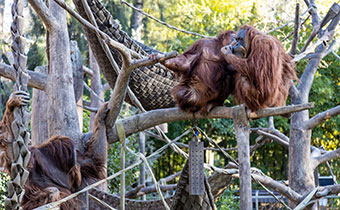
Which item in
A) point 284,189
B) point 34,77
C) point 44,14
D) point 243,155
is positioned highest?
point 44,14

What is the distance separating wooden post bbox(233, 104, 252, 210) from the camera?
2.29 m

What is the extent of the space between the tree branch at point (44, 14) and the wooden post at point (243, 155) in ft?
4.81

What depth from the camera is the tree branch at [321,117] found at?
3.43m

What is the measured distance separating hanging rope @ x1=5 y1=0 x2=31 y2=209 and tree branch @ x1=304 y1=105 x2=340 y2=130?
89.4 inches

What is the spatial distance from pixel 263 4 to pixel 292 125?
591cm

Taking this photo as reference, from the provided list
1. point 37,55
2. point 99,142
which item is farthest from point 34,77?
point 37,55

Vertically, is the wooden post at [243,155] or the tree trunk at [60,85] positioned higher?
the tree trunk at [60,85]

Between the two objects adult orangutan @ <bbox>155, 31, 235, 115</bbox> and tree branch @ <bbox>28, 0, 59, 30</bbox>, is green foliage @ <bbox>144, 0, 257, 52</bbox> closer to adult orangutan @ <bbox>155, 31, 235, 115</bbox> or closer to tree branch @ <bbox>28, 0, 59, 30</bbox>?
tree branch @ <bbox>28, 0, 59, 30</bbox>

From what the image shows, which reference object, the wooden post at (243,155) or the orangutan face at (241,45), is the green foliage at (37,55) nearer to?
the orangutan face at (241,45)

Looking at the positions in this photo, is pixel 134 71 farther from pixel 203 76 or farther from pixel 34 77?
pixel 34 77

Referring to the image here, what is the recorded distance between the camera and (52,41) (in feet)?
10.6

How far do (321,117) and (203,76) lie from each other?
4.69 feet

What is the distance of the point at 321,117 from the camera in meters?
3.63

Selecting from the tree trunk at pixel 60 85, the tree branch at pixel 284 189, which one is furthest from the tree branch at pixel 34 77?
the tree branch at pixel 284 189
